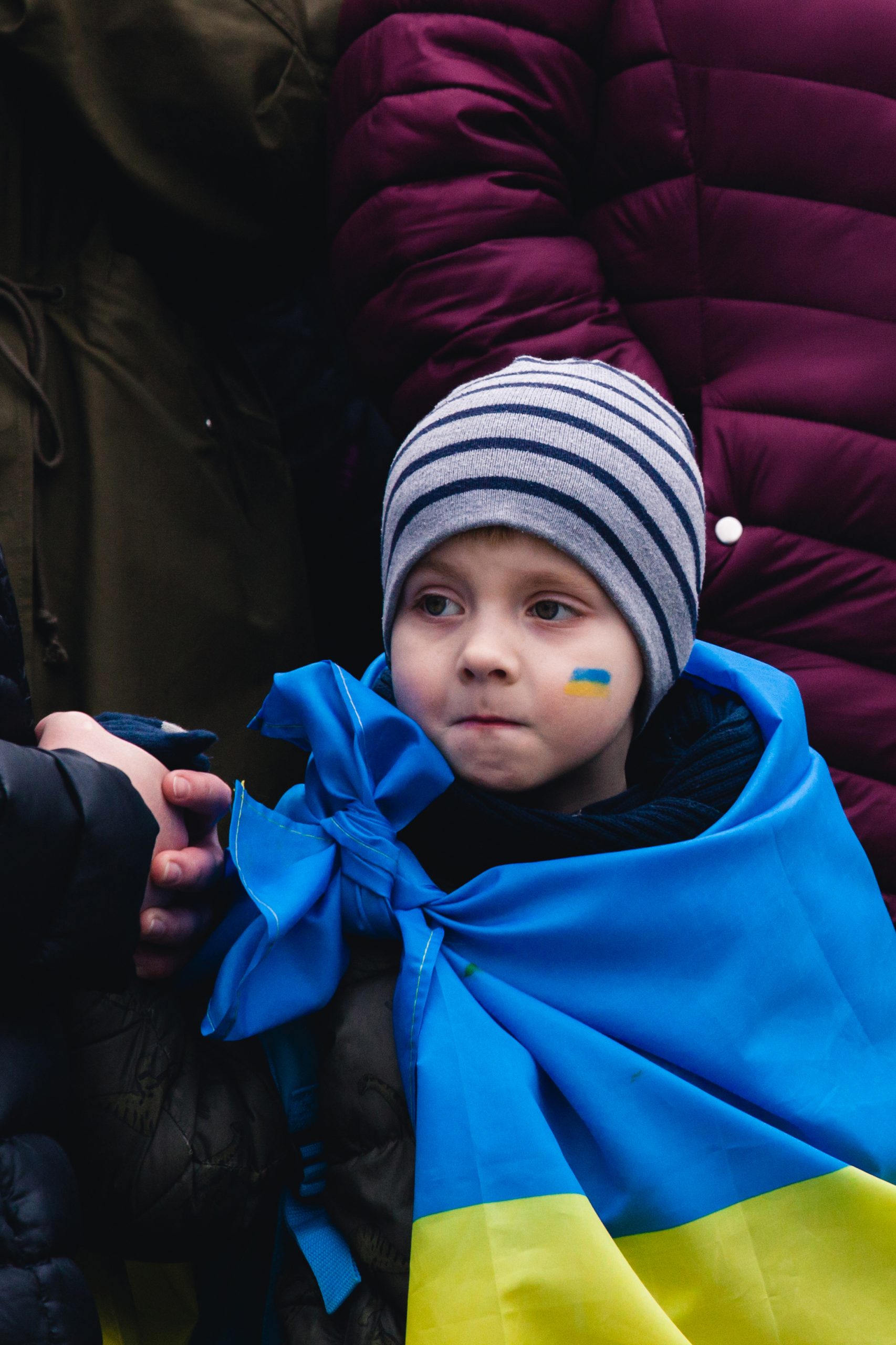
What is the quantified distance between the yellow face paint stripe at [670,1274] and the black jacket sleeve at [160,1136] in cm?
20

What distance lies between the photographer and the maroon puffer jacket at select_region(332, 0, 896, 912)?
1.69 meters

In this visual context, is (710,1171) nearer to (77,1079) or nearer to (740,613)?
(77,1079)

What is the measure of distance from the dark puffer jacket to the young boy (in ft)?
0.60

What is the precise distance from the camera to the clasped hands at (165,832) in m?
1.18

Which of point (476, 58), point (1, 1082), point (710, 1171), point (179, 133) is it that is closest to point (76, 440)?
point (179, 133)

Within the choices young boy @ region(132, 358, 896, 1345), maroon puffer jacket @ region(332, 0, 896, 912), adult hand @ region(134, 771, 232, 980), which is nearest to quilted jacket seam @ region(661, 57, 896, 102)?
maroon puffer jacket @ region(332, 0, 896, 912)

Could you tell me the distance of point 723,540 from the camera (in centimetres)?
170

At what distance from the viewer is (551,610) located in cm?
131

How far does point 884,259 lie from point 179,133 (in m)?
1.03

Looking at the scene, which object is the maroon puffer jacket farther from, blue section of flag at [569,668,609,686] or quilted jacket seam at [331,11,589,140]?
blue section of flag at [569,668,609,686]

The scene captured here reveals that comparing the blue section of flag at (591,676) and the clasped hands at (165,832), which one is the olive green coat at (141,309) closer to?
the clasped hands at (165,832)

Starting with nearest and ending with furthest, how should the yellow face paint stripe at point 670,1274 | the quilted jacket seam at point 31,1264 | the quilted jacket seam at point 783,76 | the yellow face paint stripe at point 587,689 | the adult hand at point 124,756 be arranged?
1. the quilted jacket seam at point 31,1264
2. the yellow face paint stripe at point 670,1274
3. the adult hand at point 124,756
4. the yellow face paint stripe at point 587,689
5. the quilted jacket seam at point 783,76

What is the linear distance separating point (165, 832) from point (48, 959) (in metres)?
0.26

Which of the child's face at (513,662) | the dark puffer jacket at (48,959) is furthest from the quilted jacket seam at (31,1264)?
the child's face at (513,662)
